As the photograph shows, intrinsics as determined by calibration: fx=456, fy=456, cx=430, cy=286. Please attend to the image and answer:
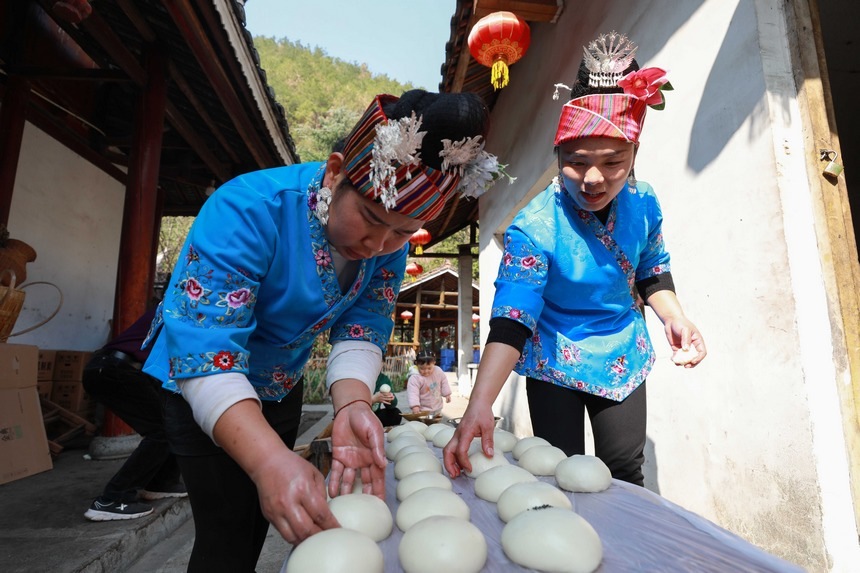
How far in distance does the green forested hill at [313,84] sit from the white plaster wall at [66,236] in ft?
130

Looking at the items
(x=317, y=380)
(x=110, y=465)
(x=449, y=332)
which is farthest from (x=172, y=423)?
(x=449, y=332)

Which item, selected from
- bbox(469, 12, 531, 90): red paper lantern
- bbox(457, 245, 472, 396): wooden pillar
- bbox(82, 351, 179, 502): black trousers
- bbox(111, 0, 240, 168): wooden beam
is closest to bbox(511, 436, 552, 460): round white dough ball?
bbox(82, 351, 179, 502): black trousers

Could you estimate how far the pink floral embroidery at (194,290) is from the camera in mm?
956

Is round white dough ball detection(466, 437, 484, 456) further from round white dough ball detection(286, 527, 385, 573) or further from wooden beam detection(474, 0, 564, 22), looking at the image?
wooden beam detection(474, 0, 564, 22)

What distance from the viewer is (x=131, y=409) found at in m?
2.71

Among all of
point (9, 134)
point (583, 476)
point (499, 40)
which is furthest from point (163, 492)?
point (499, 40)

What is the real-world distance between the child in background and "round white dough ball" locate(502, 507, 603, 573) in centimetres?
441

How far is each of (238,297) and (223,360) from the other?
0.14 metres

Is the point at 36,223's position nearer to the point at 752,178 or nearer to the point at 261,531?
the point at 261,531

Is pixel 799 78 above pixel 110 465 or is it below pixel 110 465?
above

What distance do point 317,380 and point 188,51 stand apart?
23.8ft

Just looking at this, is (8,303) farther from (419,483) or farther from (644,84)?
(644,84)

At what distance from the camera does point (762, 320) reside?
1.94m

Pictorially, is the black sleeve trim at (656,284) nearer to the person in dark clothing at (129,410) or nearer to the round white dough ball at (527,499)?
the round white dough ball at (527,499)
